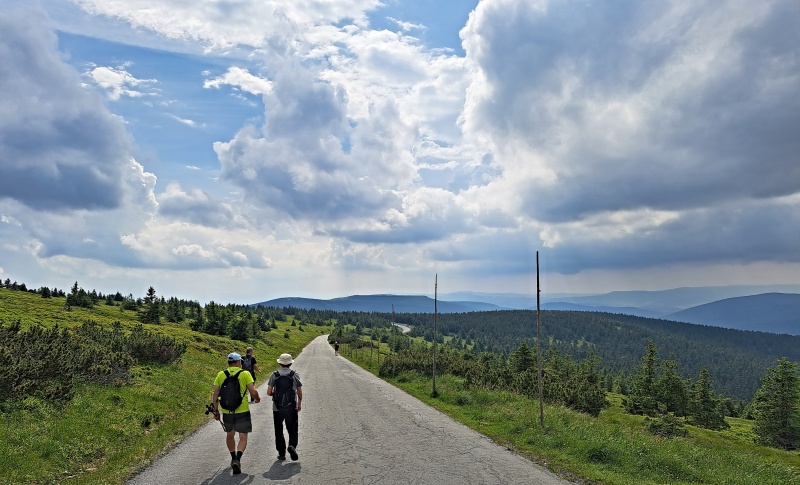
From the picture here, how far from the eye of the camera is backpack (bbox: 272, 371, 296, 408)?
1245 centimetres

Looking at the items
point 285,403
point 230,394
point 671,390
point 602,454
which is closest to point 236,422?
point 230,394

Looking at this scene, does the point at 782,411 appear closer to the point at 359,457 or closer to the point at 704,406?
the point at 704,406

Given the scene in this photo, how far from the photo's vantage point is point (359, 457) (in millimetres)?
12836

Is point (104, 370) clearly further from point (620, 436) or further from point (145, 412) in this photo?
point (620, 436)

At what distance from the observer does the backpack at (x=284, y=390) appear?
12.5 m

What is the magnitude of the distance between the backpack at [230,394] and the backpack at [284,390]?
115 cm

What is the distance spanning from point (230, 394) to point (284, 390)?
1.52 meters

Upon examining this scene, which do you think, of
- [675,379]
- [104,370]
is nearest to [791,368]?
[675,379]

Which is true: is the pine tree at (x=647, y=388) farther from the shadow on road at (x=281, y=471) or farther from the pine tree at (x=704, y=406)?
the shadow on road at (x=281, y=471)

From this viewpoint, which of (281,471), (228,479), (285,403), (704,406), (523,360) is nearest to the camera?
(228,479)

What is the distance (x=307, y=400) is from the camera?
25047 millimetres

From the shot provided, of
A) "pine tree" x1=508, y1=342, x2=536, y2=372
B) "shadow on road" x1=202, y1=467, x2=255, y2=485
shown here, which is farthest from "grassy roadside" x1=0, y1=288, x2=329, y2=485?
"pine tree" x1=508, y1=342, x2=536, y2=372

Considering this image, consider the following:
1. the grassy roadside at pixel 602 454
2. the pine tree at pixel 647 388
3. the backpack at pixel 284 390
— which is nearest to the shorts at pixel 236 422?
the backpack at pixel 284 390

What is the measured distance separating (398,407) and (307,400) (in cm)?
532
